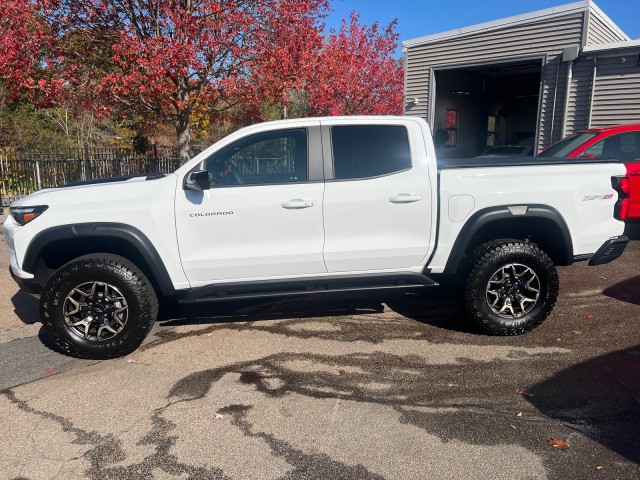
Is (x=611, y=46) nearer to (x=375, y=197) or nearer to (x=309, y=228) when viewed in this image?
(x=375, y=197)

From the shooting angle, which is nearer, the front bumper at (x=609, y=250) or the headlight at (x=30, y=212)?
the headlight at (x=30, y=212)

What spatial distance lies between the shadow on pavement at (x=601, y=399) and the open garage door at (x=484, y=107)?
10267 mm

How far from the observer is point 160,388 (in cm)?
374

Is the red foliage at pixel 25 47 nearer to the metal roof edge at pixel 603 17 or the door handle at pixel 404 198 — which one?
the door handle at pixel 404 198

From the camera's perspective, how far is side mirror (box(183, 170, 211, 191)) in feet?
13.4

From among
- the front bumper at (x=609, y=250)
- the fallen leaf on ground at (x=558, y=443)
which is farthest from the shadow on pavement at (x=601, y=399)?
the front bumper at (x=609, y=250)

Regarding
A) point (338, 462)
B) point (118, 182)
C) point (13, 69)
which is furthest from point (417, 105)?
point (338, 462)

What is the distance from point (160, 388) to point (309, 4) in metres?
9.29

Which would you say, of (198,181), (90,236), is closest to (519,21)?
(198,181)

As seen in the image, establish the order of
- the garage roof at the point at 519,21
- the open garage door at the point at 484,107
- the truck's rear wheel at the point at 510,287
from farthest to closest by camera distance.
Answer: the open garage door at the point at 484,107 → the garage roof at the point at 519,21 → the truck's rear wheel at the point at 510,287

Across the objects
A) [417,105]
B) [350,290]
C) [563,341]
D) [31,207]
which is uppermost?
[417,105]

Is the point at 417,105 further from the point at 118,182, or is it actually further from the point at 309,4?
the point at 118,182

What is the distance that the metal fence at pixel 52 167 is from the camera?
12.3m

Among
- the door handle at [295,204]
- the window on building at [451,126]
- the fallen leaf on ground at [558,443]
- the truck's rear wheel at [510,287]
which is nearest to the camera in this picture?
the fallen leaf on ground at [558,443]
